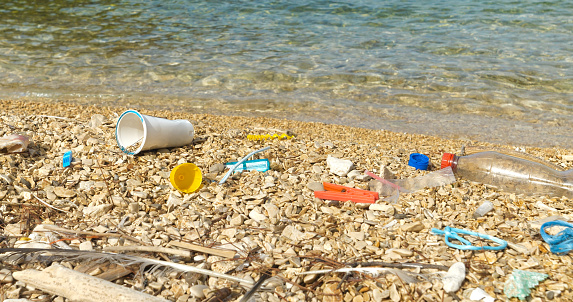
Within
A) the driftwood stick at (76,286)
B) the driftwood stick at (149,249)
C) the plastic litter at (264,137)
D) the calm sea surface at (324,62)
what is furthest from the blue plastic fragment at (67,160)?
the calm sea surface at (324,62)

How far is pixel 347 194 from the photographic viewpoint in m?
3.10

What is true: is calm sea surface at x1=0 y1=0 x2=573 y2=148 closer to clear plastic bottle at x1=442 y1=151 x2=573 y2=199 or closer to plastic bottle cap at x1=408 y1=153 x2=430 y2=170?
plastic bottle cap at x1=408 y1=153 x2=430 y2=170

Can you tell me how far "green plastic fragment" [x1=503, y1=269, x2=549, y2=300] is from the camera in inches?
82.5

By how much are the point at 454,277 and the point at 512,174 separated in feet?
5.13

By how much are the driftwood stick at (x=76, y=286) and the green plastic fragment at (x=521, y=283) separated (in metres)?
1.63

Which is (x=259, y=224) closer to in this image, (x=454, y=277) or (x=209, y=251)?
(x=209, y=251)

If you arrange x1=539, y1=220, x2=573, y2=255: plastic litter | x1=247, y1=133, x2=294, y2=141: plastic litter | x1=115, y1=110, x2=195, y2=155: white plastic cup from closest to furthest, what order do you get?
1. x1=539, y1=220, x2=573, y2=255: plastic litter
2. x1=115, y1=110, x2=195, y2=155: white plastic cup
3. x1=247, y1=133, x2=294, y2=141: plastic litter

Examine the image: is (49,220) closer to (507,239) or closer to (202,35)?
(507,239)

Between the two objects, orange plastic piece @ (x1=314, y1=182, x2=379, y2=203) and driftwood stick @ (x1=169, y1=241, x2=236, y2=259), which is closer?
driftwood stick @ (x1=169, y1=241, x2=236, y2=259)

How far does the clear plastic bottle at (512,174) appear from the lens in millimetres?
3266

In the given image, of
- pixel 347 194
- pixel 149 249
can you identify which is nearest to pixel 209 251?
pixel 149 249

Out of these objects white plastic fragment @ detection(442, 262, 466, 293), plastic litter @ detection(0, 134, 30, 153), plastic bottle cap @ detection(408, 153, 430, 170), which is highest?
plastic litter @ detection(0, 134, 30, 153)

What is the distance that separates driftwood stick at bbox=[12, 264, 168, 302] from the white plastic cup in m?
1.64

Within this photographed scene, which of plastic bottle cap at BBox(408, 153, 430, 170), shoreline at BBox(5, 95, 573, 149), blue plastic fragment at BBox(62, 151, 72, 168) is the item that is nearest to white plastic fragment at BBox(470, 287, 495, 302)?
plastic bottle cap at BBox(408, 153, 430, 170)
